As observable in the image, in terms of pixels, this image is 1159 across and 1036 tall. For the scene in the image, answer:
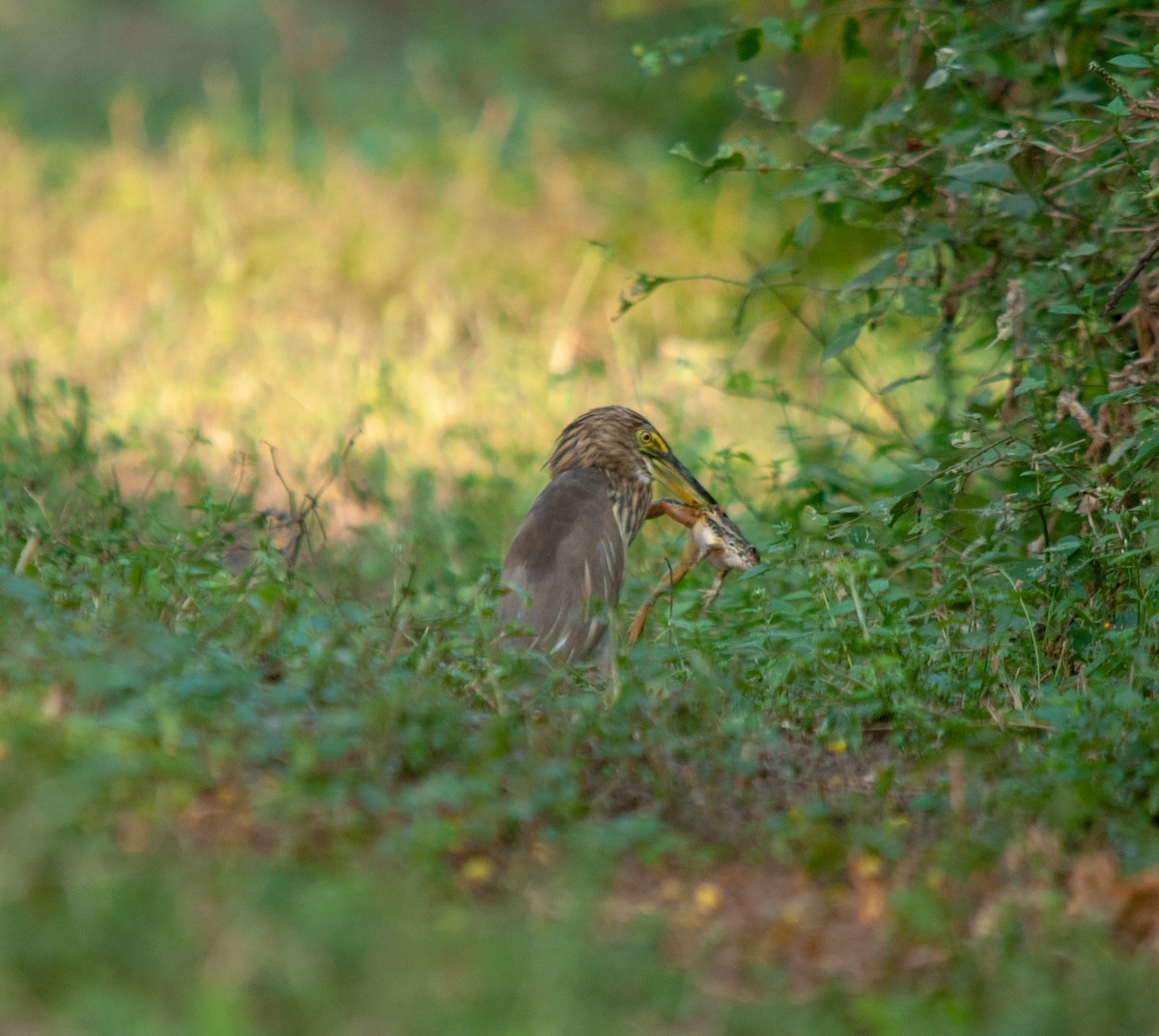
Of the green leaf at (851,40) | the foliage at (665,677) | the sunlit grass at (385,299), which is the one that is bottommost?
the foliage at (665,677)

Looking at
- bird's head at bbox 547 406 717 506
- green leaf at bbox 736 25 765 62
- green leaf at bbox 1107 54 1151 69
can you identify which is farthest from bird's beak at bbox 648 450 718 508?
green leaf at bbox 1107 54 1151 69

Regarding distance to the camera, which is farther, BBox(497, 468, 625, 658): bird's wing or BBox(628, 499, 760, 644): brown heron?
BBox(628, 499, 760, 644): brown heron

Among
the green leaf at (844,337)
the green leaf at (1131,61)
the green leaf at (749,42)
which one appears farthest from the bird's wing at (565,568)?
the green leaf at (1131,61)

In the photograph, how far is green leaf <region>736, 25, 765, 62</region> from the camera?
5254mm

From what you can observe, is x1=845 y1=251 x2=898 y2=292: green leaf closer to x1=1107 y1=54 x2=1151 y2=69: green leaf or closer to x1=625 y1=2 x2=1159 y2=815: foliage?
x1=625 y1=2 x2=1159 y2=815: foliage

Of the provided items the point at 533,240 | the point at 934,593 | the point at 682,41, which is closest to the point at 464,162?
the point at 533,240

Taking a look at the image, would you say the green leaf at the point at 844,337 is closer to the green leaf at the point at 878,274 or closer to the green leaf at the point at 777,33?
the green leaf at the point at 878,274

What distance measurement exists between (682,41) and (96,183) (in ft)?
23.4

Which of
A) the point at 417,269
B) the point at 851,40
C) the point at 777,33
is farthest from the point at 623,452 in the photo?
the point at 417,269

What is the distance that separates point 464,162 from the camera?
12227mm

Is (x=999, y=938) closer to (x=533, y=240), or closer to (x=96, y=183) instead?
(x=533, y=240)

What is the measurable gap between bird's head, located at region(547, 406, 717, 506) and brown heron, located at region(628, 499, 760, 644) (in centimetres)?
11

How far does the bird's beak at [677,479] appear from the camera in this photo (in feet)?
18.8

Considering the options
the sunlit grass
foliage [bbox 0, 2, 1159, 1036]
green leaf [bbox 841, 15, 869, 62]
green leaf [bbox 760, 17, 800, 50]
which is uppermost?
the sunlit grass
